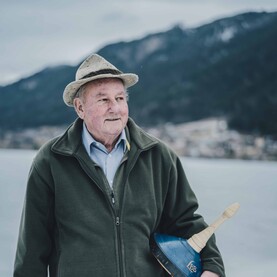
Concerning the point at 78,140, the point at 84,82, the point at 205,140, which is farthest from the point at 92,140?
the point at 205,140

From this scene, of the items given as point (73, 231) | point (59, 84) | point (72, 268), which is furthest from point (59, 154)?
point (59, 84)

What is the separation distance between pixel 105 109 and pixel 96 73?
119 mm

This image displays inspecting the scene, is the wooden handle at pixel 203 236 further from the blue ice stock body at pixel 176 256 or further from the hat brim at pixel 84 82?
the hat brim at pixel 84 82

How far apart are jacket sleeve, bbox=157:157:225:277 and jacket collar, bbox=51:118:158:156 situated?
0.13 m

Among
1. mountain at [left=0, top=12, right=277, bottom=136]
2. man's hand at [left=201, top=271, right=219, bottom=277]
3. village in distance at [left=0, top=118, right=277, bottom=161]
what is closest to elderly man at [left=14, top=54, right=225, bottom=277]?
man's hand at [left=201, top=271, right=219, bottom=277]

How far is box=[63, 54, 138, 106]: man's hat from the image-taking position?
1.72 meters

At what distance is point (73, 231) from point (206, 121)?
8165 centimetres

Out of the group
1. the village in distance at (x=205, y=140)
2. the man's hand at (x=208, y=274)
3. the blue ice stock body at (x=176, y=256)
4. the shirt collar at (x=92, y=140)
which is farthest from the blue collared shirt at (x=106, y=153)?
the village in distance at (x=205, y=140)

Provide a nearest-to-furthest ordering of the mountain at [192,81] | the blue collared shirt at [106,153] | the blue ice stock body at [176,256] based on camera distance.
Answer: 1. the blue ice stock body at [176,256]
2. the blue collared shirt at [106,153]
3. the mountain at [192,81]

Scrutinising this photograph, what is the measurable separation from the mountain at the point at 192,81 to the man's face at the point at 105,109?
71160 mm

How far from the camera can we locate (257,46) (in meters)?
93.8

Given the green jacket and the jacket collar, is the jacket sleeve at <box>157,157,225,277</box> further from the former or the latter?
the jacket collar

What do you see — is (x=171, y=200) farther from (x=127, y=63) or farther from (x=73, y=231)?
(x=127, y=63)

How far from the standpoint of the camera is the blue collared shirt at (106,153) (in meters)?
1.76
